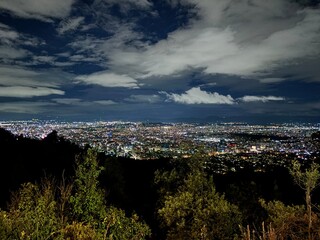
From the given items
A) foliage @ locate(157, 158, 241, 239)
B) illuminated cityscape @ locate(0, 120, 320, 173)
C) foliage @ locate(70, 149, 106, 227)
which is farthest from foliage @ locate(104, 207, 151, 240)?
illuminated cityscape @ locate(0, 120, 320, 173)

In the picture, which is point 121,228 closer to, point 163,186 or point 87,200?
point 87,200

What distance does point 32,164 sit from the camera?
3934 cm

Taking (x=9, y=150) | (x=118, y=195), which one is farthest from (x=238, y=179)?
(x=9, y=150)

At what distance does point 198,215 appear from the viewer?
18.8 metres

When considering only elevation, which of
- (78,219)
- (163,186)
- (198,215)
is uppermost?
(78,219)

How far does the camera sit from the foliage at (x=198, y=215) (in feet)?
59.9

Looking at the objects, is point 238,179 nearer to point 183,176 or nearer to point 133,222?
point 183,176

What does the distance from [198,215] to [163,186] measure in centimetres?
746

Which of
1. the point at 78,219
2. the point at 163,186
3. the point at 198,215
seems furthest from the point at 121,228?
the point at 163,186

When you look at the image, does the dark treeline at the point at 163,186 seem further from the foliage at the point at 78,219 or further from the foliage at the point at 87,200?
the foliage at the point at 78,219

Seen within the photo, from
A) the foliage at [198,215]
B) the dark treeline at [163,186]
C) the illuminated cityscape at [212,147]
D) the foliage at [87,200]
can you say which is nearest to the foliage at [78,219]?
the foliage at [87,200]

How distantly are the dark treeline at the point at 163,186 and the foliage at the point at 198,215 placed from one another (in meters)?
0.06

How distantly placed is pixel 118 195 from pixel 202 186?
790 inches

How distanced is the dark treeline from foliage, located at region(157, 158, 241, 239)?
55mm
